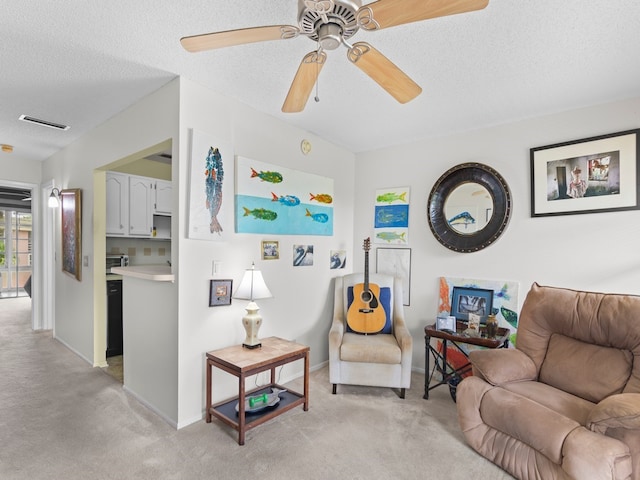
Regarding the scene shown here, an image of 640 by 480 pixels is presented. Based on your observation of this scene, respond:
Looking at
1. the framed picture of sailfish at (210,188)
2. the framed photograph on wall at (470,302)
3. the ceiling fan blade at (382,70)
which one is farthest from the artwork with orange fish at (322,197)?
the ceiling fan blade at (382,70)

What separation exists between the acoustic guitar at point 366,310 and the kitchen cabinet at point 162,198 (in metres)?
2.62

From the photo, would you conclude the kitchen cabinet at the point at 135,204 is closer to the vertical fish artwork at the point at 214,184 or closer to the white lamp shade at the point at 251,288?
the vertical fish artwork at the point at 214,184

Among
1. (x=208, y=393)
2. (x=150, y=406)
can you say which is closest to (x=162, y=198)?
(x=150, y=406)

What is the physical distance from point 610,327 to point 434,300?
4.89 feet

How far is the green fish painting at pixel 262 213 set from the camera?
9.02 ft

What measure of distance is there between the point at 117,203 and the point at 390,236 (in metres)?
3.08

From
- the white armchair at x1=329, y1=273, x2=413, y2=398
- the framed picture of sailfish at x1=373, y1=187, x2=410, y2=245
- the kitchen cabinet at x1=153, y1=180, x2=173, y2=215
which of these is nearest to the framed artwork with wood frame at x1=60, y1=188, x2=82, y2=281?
the kitchen cabinet at x1=153, y1=180, x2=173, y2=215

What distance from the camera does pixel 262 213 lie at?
2867mm

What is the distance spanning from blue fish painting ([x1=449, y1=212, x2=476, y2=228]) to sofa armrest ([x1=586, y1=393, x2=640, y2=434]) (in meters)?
1.79

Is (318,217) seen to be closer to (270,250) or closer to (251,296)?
(270,250)

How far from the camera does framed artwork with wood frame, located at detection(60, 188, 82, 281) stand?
3.52m

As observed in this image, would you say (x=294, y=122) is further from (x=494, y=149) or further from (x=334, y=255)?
(x=494, y=149)

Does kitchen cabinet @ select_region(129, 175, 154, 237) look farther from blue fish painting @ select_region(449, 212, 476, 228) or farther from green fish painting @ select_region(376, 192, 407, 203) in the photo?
blue fish painting @ select_region(449, 212, 476, 228)

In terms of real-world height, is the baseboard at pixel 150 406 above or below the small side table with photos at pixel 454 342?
below
